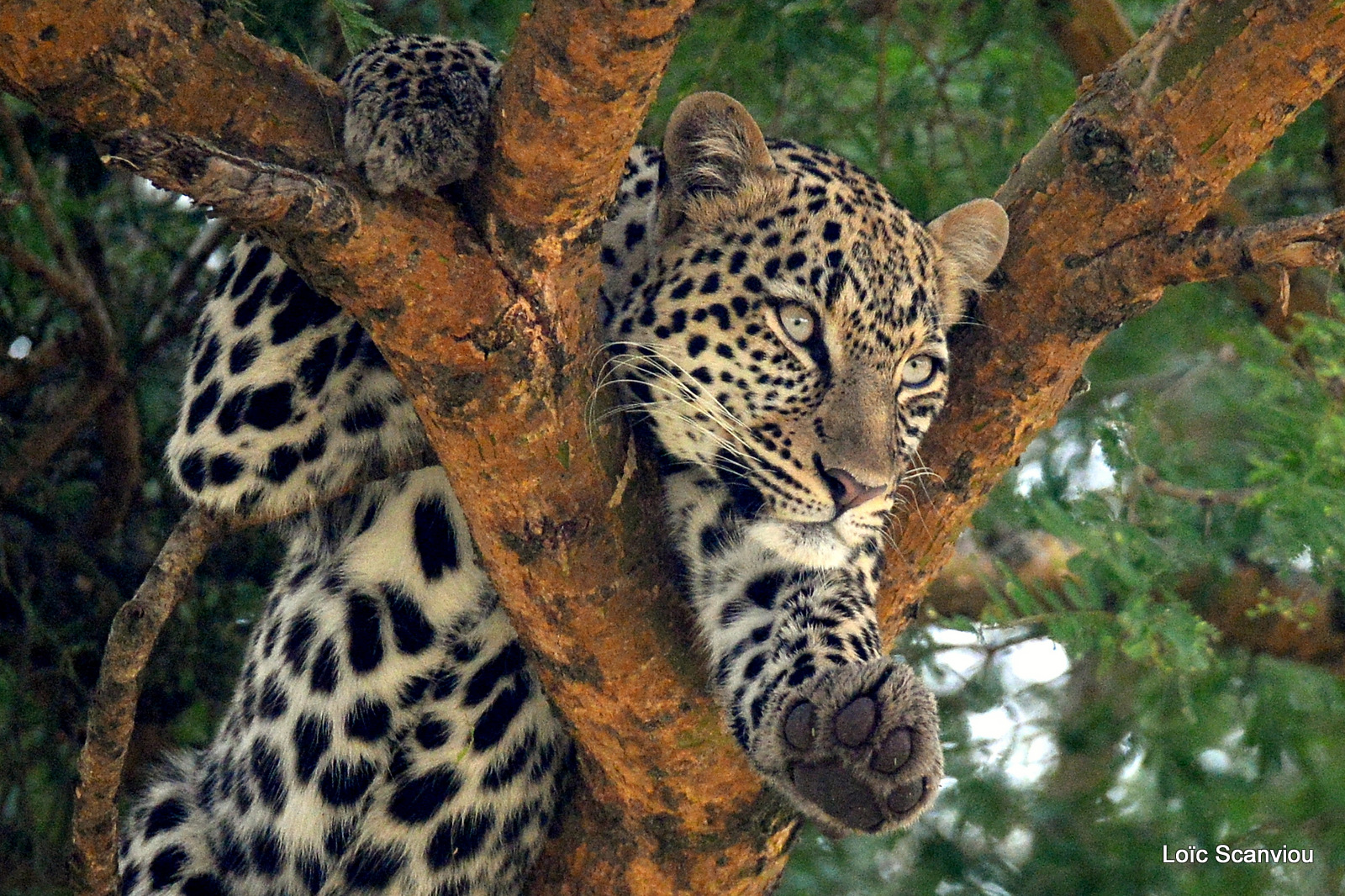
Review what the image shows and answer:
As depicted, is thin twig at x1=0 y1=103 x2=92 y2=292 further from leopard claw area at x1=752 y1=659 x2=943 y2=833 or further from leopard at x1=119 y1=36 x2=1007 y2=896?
leopard claw area at x1=752 y1=659 x2=943 y2=833

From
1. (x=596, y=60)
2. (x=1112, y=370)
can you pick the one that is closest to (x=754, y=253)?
(x=596, y=60)

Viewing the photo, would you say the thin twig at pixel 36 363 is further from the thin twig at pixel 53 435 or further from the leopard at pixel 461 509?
the leopard at pixel 461 509

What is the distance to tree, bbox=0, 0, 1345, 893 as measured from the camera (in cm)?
323

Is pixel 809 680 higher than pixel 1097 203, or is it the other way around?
pixel 1097 203

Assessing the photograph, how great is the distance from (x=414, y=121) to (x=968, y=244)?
2.09 m

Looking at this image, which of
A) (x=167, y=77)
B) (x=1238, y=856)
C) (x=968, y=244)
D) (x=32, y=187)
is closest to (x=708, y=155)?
(x=968, y=244)

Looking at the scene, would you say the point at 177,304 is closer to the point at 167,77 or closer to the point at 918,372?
the point at 167,77

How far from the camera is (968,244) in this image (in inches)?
189

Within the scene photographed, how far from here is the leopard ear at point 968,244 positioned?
14.8ft

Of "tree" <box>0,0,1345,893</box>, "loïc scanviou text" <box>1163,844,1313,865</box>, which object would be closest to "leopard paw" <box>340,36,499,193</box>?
"tree" <box>0,0,1345,893</box>

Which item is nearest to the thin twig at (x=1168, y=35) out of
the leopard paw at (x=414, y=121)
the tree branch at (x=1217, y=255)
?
the tree branch at (x=1217, y=255)

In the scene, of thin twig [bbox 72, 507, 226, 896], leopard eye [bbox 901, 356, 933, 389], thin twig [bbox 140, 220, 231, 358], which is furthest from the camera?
thin twig [bbox 140, 220, 231, 358]

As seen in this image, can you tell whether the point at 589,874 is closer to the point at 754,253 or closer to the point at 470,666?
the point at 470,666

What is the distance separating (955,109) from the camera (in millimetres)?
7762
